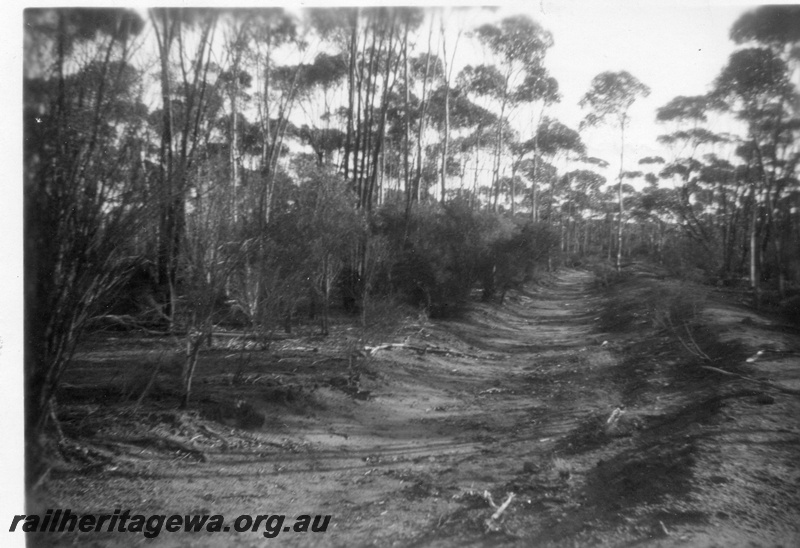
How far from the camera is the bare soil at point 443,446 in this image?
12.8 ft

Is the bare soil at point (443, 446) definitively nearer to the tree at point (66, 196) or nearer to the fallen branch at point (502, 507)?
the fallen branch at point (502, 507)

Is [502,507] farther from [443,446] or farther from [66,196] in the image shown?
[66,196]

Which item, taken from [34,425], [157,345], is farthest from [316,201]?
[34,425]

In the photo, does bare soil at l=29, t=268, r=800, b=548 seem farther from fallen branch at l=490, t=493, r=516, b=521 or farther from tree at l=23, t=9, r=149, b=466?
tree at l=23, t=9, r=149, b=466

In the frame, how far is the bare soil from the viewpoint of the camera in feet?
12.8

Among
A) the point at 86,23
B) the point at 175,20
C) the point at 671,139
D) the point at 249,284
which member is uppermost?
the point at 671,139

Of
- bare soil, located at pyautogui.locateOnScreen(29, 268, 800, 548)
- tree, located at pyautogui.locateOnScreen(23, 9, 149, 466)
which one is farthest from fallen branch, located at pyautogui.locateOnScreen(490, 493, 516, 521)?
tree, located at pyautogui.locateOnScreen(23, 9, 149, 466)

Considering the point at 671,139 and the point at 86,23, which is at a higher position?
the point at 671,139

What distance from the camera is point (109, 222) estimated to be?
4.09 m

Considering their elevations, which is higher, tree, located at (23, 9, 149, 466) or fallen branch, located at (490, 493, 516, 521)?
tree, located at (23, 9, 149, 466)

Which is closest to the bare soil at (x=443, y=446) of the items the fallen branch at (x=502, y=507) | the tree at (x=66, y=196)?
the fallen branch at (x=502, y=507)

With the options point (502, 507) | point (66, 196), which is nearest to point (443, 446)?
point (502, 507)

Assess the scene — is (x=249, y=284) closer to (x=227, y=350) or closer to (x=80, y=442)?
(x=227, y=350)

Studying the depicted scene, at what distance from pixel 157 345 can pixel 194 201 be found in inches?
127
